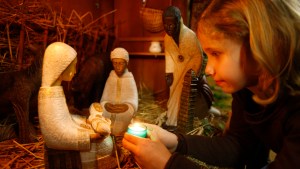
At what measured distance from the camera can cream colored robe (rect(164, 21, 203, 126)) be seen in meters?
2.43

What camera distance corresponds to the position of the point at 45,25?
3029 millimetres

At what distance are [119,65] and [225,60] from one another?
1.51m

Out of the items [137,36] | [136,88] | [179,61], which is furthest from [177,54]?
[137,36]

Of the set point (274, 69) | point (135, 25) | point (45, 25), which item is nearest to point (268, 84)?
point (274, 69)

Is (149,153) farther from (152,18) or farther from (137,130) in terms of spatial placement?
(152,18)

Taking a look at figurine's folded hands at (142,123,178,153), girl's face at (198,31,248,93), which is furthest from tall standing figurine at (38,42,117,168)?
girl's face at (198,31,248,93)

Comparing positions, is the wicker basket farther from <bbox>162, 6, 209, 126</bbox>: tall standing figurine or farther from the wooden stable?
<bbox>162, 6, 209, 126</bbox>: tall standing figurine

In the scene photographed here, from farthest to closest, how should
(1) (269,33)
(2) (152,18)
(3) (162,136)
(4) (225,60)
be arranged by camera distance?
1. (2) (152,18)
2. (3) (162,136)
3. (4) (225,60)
4. (1) (269,33)

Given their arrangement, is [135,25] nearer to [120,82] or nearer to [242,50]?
[120,82]

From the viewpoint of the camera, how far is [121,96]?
2.48 meters

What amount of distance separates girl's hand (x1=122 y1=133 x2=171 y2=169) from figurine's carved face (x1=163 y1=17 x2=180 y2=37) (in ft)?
4.71

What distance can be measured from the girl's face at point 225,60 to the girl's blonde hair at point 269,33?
0.03 m

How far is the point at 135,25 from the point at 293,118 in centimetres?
349

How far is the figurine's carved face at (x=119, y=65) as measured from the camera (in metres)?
2.40
